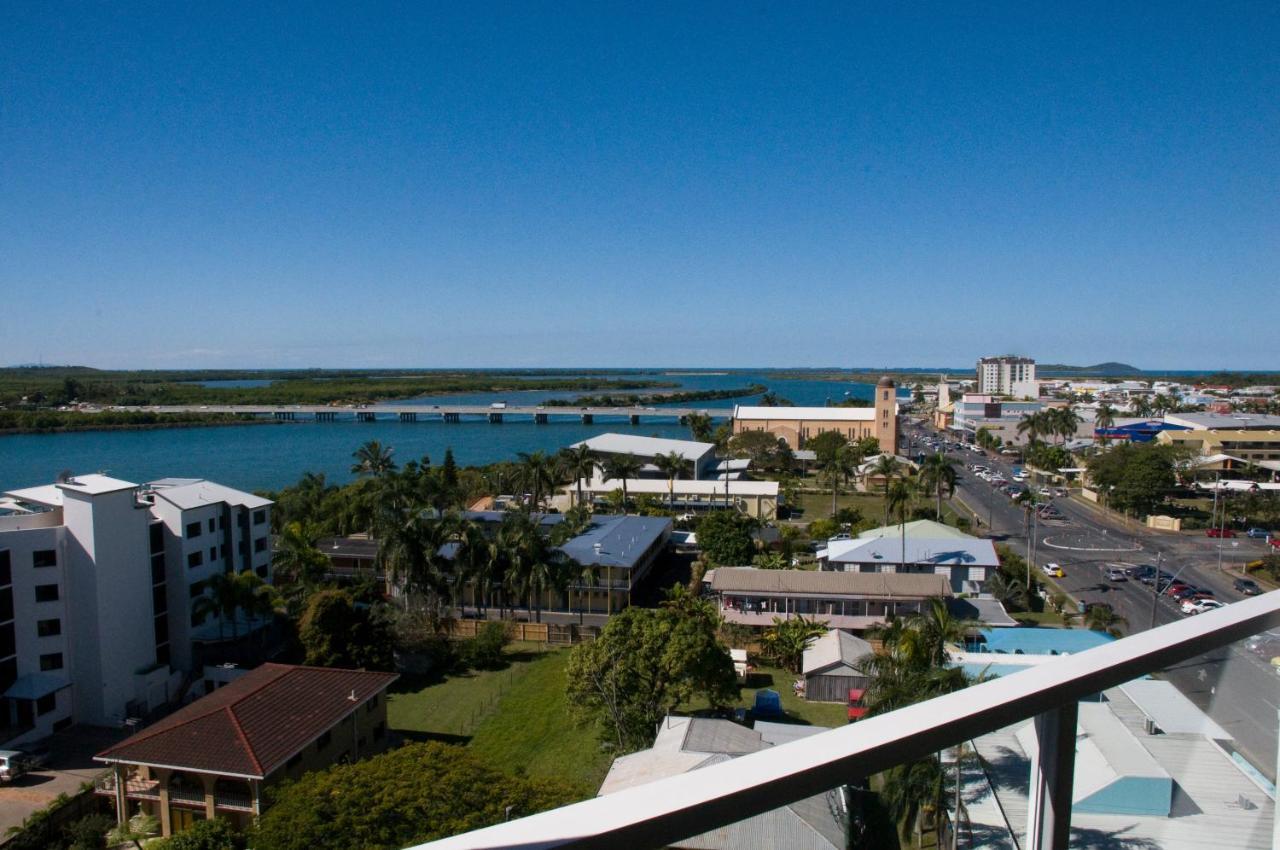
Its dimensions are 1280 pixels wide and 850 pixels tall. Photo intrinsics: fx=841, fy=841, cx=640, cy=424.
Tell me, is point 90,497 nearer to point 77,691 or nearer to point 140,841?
point 77,691

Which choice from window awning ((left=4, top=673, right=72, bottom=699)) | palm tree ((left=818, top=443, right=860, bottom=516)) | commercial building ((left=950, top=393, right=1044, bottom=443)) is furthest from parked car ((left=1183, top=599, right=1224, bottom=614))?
commercial building ((left=950, top=393, right=1044, bottom=443))

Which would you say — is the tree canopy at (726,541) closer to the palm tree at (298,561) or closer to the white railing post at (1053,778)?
the palm tree at (298,561)

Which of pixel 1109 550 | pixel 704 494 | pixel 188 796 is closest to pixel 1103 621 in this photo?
pixel 1109 550

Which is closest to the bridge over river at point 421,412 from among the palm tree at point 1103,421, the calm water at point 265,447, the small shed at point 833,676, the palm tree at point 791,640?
the calm water at point 265,447

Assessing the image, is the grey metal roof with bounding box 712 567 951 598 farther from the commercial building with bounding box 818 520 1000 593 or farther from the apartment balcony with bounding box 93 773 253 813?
the apartment balcony with bounding box 93 773 253 813

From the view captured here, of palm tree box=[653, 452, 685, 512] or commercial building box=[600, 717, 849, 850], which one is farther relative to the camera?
palm tree box=[653, 452, 685, 512]

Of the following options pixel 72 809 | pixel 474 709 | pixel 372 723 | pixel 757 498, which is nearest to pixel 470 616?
pixel 474 709

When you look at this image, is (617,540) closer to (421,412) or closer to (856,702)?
(856,702)
